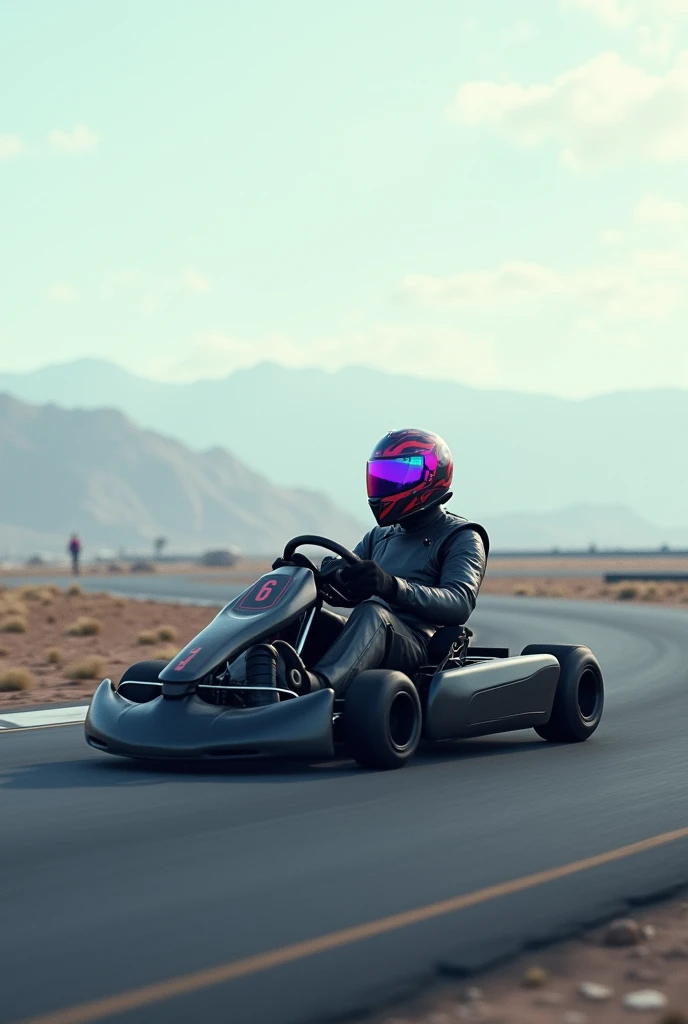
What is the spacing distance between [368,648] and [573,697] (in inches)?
75.7

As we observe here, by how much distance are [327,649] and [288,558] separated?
2.14 feet

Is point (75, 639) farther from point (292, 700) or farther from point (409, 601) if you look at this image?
point (292, 700)

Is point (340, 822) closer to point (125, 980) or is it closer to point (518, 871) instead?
point (518, 871)

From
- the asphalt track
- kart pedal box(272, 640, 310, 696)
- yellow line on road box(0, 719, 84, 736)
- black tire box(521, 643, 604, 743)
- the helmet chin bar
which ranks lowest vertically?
yellow line on road box(0, 719, 84, 736)

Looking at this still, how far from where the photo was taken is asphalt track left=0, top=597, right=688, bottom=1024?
4.48 metres

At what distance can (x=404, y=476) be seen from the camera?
31.9 ft

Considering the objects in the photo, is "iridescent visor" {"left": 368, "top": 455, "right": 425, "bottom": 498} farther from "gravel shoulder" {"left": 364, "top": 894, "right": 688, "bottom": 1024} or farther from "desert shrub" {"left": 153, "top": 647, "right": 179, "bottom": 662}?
"desert shrub" {"left": 153, "top": 647, "right": 179, "bottom": 662}

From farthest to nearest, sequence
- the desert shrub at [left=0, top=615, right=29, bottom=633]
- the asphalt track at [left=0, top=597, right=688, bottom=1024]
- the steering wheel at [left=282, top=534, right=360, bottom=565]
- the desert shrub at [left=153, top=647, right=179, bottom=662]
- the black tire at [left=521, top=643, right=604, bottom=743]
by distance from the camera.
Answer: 1. the desert shrub at [left=0, top=615, right=29, bottom=633]
2. the desert shrub at [left=153, top=647, right=179, bottom=662]
3. the black tire at [left=521, top=643, right=604, bottom=743]
4. the steering wheel at [left=282, top=534, right=360, bottom=565]
5. the asphalt track at [left=0, top=597, right=688, bottom=1024]

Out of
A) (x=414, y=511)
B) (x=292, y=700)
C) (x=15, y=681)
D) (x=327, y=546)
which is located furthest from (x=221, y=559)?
(x=292, y=700)

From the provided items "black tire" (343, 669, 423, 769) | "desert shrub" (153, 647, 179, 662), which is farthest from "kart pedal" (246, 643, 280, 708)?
"desert shrub" (153, 647, 179, 662)

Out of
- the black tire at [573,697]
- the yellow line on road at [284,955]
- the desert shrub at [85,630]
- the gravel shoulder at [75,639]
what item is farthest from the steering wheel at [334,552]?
the desert shrub at [85,630]

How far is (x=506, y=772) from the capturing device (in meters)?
8.60

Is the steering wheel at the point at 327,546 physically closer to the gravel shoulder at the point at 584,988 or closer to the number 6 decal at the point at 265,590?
the number 6 decal at the point at 265,590

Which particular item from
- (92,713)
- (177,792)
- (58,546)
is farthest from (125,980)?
(58,546)
